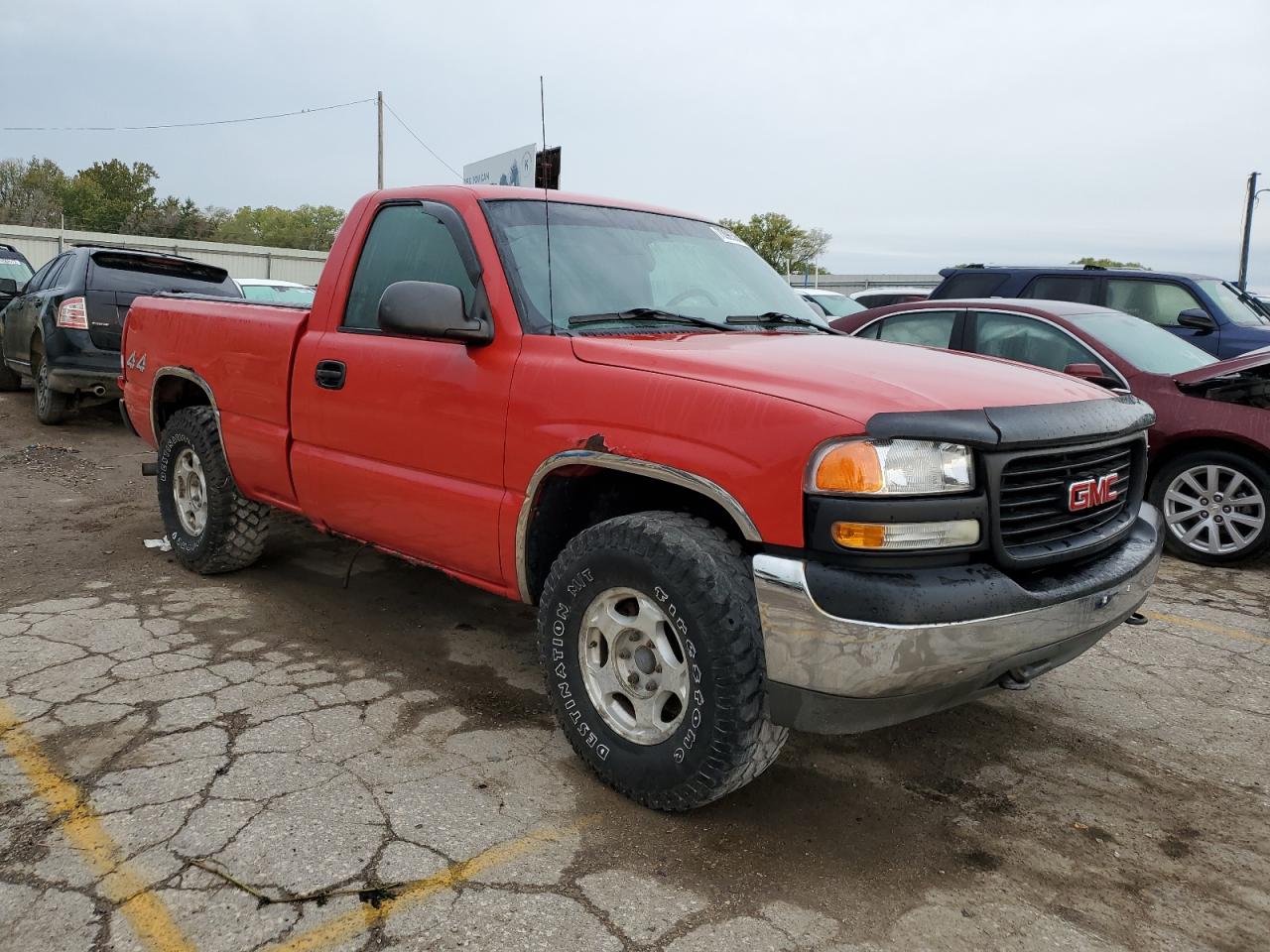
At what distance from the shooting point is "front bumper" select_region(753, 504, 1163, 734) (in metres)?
2.35

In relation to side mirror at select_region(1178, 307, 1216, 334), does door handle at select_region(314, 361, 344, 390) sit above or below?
below

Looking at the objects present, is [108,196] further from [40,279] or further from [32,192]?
[40,279]

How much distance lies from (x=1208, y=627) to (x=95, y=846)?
478 centimetres

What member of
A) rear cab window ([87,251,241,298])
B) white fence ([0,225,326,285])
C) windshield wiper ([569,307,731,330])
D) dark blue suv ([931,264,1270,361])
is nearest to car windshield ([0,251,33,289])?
rear cab window ([87,251,241,298])

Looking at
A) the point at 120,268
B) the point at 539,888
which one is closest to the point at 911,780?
the point at 539,888

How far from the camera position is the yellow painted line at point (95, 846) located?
2.25 metres

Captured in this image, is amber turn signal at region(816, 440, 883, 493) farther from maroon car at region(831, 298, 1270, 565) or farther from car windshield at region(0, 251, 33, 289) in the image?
car windshield at region(0, 251, 33, 289)

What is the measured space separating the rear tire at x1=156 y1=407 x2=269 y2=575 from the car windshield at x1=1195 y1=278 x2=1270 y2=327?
8.26 metres

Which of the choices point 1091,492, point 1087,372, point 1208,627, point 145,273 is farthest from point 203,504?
point 145,273

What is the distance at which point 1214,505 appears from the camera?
592 centimetres

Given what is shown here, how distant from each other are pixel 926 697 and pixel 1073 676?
1963 millimetres

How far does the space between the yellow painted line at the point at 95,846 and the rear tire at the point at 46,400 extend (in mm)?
7340

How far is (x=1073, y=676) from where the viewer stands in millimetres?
4105

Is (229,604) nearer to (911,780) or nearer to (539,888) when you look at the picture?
(539,888)
